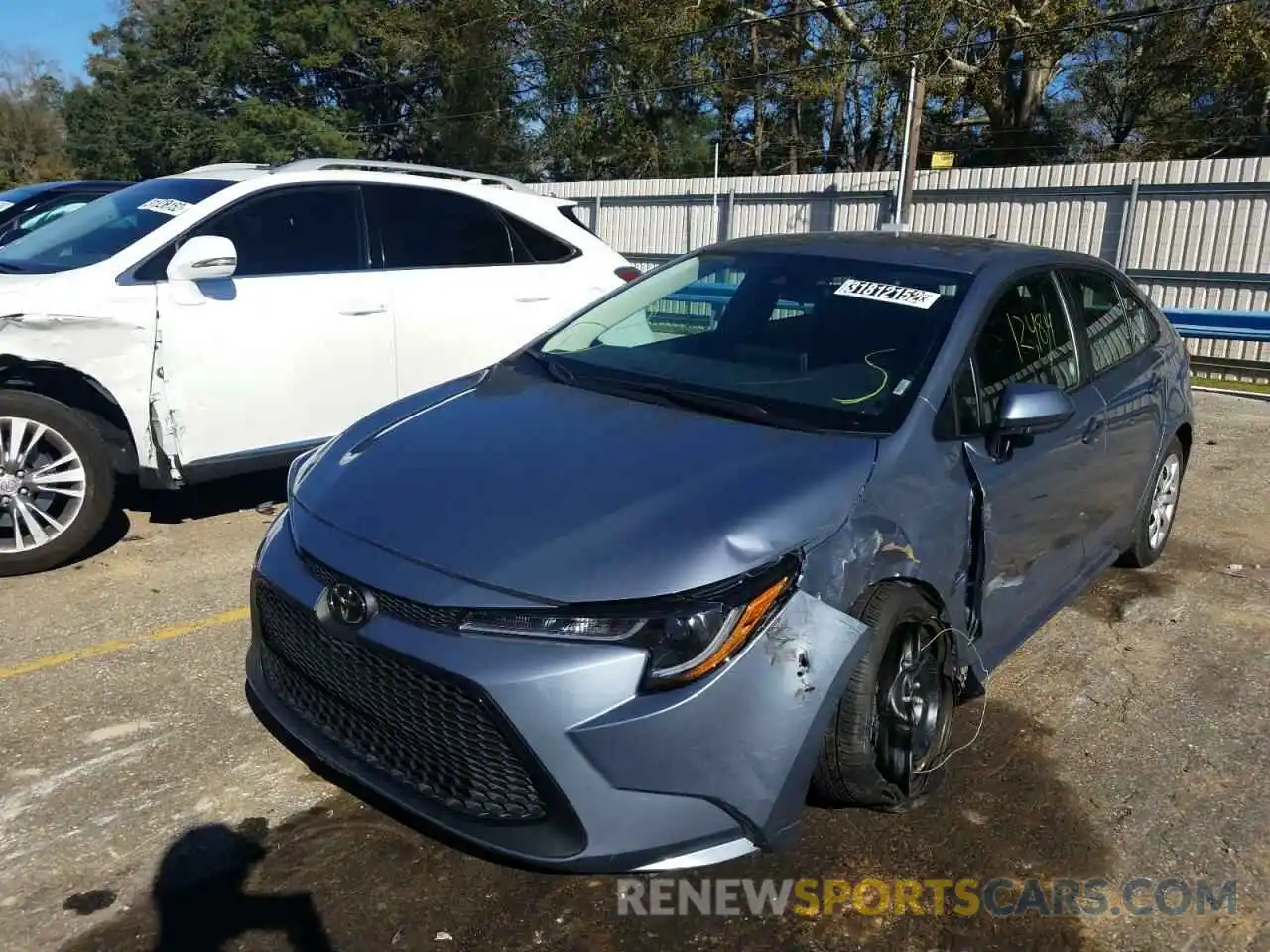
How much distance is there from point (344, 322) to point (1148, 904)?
4.21 metres

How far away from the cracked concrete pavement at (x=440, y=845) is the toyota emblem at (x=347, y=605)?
27.2 inches

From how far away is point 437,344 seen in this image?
5645 millimetres

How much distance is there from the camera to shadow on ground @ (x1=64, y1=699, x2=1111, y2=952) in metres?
2.44

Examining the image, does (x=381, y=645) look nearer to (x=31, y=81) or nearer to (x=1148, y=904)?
(x=1148, y=904)

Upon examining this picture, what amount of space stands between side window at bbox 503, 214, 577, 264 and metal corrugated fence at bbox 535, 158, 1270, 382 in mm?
8199

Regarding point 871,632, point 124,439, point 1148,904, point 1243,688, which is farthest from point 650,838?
point 124,439

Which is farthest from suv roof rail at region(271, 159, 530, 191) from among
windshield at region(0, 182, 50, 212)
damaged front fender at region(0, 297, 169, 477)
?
windshield at region(0, 182, 50, 212)

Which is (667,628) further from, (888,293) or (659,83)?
(659,83)

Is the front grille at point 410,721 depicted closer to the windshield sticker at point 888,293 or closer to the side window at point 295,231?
the windshield sticker at point 888,293

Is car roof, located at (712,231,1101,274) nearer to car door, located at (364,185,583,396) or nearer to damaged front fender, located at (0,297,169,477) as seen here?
car door, located at (364,185,583,396)

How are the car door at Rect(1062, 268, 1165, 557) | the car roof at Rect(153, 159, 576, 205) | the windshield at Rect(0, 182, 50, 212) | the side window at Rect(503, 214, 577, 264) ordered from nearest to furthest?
the car door at Rect(1062, 268, 1165, 557)
the car roof at Rect(153, 159, 576, 205)
the side window at Rect(503, 214, 577, 264)
the windshield at Rect(0, 182, 50, 212)

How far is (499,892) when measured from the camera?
260 cm

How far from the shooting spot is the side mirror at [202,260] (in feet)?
15.0

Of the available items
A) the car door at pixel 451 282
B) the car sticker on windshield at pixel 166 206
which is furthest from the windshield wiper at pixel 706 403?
the car sticker on windshield at pixel 166 206
